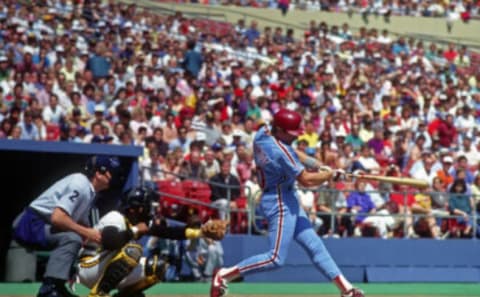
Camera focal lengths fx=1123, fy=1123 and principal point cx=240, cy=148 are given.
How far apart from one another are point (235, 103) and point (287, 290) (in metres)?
6.82

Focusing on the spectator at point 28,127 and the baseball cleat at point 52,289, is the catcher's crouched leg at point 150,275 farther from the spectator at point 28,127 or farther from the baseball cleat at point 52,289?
the spectator at point 28,127

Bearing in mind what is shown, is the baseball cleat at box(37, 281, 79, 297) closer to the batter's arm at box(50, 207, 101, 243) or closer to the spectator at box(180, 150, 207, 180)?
the batter's arm at box(50, 207, 101, 243)

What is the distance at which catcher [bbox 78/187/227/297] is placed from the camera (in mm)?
8867

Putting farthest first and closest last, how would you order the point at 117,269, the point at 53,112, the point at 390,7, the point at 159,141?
1. the point at 390,7
2. the point at 53,112
3. the point at 159,141
4. the point at 117,269

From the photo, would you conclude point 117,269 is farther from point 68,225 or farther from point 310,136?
point 310,136

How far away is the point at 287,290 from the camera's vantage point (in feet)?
47.8

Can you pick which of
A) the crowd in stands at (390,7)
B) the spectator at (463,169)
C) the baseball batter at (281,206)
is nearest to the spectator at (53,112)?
the spectator at (463,169)

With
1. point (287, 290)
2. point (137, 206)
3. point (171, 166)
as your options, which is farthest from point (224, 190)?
point (137, 206)

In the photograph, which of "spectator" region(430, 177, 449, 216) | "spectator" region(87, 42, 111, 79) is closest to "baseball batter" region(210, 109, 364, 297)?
"spectator" region(430, 177, 449, 216)

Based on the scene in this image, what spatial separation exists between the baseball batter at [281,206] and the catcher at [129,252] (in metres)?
1.01

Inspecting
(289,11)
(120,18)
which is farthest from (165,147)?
(289,11)

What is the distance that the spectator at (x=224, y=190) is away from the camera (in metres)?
16.3

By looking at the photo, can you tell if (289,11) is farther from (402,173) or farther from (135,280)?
(135,280)

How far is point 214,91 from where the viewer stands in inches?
841
